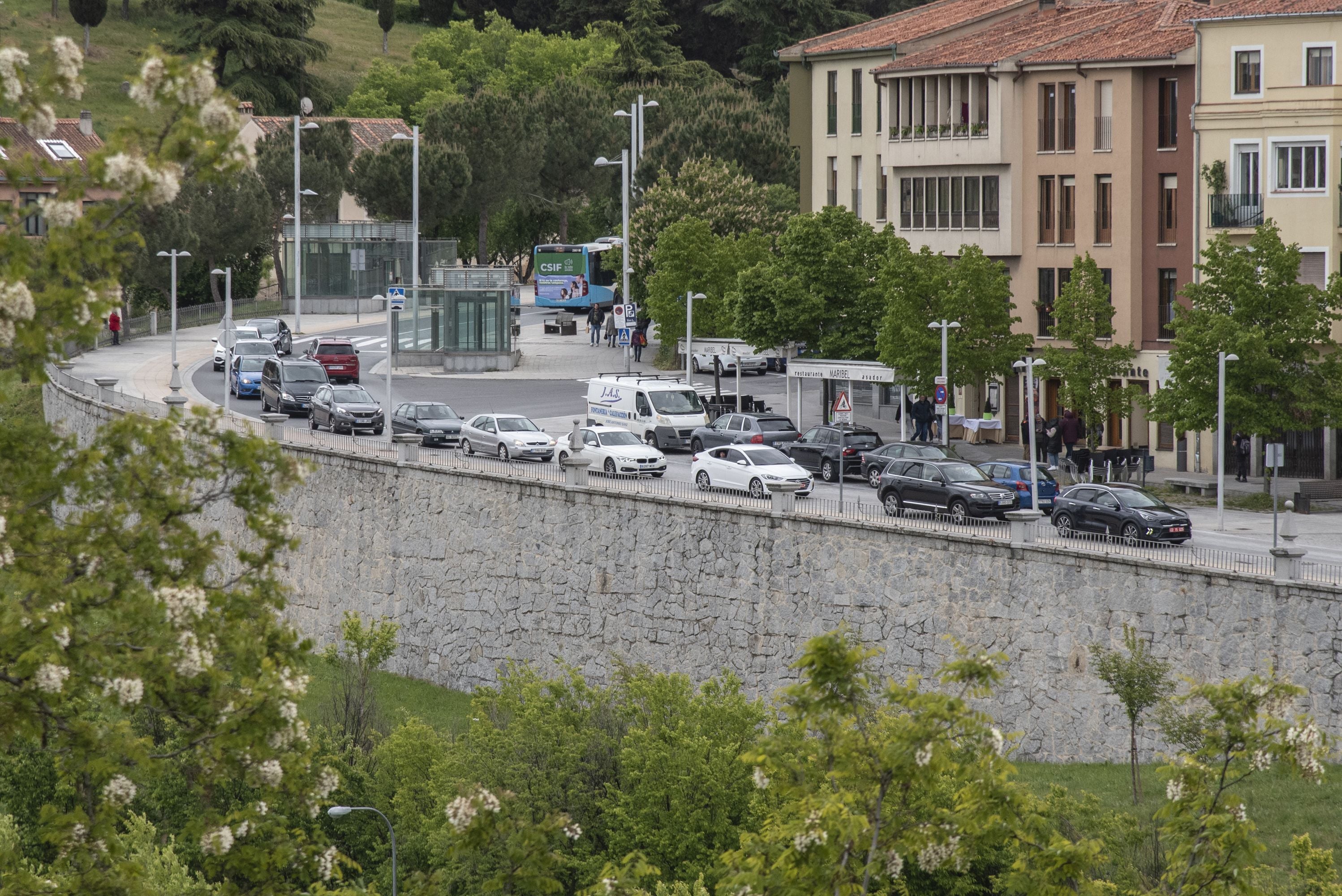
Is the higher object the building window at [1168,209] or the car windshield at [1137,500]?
the building window at [1168,209]

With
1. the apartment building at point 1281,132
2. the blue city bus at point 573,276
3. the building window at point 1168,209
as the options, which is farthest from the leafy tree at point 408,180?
the apartment building at point 1281,132

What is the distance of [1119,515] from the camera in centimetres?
3341

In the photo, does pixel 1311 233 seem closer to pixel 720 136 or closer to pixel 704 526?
pixel 704 526

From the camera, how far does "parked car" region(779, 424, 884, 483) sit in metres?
43.8

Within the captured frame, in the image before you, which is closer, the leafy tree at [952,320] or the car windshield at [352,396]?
the leafy tree at [952,320]

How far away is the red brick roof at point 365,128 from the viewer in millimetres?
101000

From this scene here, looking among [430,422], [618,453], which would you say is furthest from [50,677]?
[430,422]

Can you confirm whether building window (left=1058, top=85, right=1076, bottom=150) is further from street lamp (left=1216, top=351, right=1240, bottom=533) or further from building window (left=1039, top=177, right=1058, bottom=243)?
street lamp (left=1216, top=351, right=1240, bottom=533)

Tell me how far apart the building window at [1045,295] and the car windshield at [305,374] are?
21.6m

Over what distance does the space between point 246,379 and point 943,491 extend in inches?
1188

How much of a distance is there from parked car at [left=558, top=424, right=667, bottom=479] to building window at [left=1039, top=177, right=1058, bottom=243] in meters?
15.8

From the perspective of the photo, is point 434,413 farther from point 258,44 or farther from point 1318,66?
point 258,44

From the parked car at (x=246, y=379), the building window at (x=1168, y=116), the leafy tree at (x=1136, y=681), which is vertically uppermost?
the building window at (x=1168, y=116)

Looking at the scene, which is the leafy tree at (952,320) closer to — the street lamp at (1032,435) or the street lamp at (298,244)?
the street lamp at (1032,435)
